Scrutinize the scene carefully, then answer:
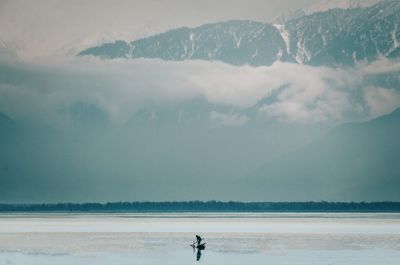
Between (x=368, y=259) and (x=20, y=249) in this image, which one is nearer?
(x=368, y=259)

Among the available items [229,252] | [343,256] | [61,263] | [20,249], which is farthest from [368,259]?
[20,249]

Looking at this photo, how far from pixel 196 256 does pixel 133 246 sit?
1448 centimetres

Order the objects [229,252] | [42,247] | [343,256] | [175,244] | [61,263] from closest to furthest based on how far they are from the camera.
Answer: [61,263] → [343,256] → [229,252] → [42,247] → [175,244]

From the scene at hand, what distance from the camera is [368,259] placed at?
58125 millimetres

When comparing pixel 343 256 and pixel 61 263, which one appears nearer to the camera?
pixel 61 263

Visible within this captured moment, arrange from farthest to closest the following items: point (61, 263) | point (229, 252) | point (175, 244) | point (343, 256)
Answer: point (175, 244) → point (229, 252) → point (343, 256) → point (61, 263)

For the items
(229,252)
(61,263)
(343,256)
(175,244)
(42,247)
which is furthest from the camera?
(175,244)

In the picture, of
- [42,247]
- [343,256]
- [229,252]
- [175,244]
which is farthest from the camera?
[175,244]

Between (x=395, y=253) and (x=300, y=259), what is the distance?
854cm

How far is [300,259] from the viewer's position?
58906 mm

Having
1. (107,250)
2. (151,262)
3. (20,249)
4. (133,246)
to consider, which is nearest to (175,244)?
(133,246)

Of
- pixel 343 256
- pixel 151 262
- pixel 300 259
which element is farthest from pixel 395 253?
pixel 151 262

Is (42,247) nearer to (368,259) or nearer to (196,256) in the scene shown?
(196,256)

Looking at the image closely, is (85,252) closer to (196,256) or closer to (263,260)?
(196,256)
